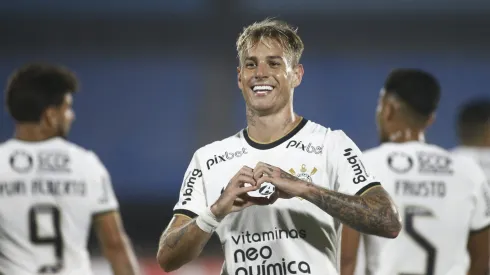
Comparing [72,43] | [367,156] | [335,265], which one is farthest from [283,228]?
[72,43]

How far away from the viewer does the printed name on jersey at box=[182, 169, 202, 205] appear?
3.67 m

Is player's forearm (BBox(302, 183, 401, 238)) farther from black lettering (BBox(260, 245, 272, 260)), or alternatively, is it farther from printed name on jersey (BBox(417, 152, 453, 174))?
printed name on jersey (BBox(417, 152, 453, 174))

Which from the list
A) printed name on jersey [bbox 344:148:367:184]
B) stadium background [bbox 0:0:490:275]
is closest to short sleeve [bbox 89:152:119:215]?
printed name on jersey [bbox 344:148:367:184]

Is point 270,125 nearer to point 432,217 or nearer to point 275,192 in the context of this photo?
point 275,192

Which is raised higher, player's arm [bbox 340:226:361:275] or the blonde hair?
the blonde hair

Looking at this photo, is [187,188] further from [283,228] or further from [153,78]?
[153,78]

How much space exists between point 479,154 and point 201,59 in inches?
358

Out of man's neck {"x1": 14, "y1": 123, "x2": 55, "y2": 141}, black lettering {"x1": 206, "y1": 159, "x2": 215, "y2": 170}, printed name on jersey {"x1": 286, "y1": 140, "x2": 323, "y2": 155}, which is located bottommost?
black lettering {"x1": 206, "y1": 159, "x2": 215, "y2": 170}

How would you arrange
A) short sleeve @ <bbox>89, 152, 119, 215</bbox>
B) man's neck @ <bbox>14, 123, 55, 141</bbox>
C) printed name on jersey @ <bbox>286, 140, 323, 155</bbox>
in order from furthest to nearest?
man's neck @ <bbox>14, 123, 55, 141</bbox> → short sleeve @ <bbox>89, 152, 119, 215</bbox> → printed name on jersey @ <bbox>286, 140, 323, 155</bbox>

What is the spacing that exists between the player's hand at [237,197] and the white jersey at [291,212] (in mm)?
239

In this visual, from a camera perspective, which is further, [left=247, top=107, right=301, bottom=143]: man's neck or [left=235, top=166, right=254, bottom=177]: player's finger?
[left=247, top=107, right=301, bottom=143]: man's neck

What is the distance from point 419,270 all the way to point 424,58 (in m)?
10.7

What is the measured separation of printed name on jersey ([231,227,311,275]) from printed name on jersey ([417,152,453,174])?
1598mm

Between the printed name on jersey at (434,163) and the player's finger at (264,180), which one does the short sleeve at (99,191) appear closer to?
the printed name on jersey at (434,163)
